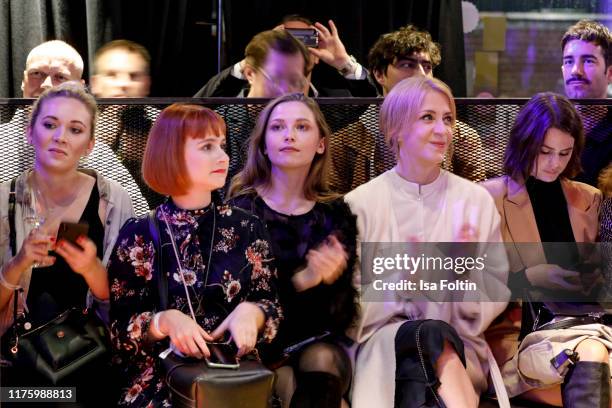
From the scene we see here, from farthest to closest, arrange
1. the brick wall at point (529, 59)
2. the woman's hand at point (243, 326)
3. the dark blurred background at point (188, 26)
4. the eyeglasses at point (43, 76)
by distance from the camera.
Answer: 1. the brick wall at point (529, 59)
2. the dark blurred background at point (188, 26)
3. the eyeglasses at point (43, 76)
4. the woman's hand at point (243, 326)

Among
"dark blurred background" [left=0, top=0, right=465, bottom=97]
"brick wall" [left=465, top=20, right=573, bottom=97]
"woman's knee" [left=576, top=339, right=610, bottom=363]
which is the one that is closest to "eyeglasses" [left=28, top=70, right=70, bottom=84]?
"dark blurred background" [left=0, top=0, right=465, bottom=97]

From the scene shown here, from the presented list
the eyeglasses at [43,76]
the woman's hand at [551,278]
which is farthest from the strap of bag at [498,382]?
the eyeglasses at [43,76]

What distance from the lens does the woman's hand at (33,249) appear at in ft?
7.79

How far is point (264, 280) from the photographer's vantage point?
2398mm

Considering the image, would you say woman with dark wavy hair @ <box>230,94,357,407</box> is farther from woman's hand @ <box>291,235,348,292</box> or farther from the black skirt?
the black skirt

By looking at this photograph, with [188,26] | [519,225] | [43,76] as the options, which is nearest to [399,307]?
[519,225]

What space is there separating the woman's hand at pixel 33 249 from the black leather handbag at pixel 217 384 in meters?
0.45

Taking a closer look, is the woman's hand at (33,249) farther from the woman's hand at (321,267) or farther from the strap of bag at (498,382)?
the strap of bag at (498,382)

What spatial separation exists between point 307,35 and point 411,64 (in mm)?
394

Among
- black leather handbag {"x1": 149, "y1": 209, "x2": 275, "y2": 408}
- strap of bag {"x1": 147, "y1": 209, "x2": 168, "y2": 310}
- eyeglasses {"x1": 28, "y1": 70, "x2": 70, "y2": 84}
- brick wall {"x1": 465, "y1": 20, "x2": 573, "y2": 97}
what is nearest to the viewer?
black leather handbag {"x1": 149, "y1": 209, "x2": 275, "y2": 408}

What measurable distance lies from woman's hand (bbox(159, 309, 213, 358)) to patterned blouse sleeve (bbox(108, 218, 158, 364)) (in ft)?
0.28

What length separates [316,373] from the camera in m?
2.38

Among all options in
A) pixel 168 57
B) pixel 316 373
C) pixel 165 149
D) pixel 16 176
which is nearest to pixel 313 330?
pixel 316 373

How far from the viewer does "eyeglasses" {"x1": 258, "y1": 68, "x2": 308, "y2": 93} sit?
10.3 ft
